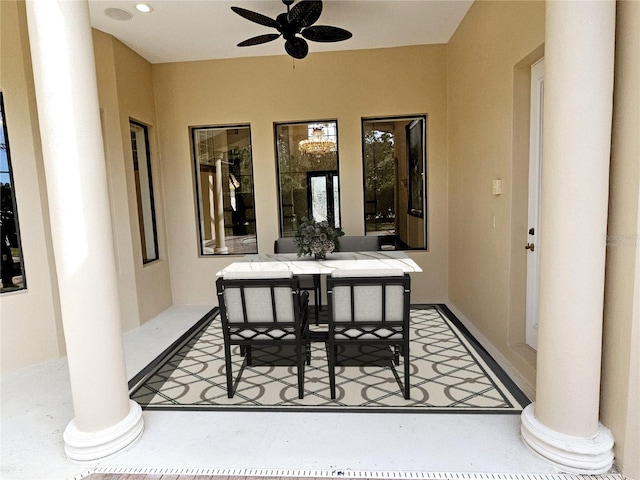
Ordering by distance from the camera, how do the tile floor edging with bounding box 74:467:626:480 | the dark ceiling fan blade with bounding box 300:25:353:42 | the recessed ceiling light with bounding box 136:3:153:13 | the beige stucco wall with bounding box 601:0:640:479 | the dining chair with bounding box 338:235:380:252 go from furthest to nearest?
the dining chair with bounding box 338:235:380:252 < the recessed ceiling light with bounding box 136:3:153:13 < the dark ceiling fan blade with bounding box 300:25:353:42 < the tile floor edging with bounding box 74:467:626:480 < the beige stucco wall with bounding box 601:0:640:479

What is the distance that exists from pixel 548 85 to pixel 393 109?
2978 millimetres

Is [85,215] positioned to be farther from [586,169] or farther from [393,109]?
[393,109]

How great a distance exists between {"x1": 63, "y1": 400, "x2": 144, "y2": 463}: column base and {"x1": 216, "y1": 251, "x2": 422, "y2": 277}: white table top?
1.20 m

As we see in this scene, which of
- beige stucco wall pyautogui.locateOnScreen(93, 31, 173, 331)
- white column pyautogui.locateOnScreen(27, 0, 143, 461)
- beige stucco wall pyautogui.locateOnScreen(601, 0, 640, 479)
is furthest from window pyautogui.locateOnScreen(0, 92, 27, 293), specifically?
beige stucco wall pyautogui.locateOnScreen(601, 0, 640, 479)

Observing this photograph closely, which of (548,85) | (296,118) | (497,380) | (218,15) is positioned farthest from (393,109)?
(497,380)

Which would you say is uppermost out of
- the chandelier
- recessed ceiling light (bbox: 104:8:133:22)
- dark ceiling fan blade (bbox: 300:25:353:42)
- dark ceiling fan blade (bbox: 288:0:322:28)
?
recessed ceiling light (bbox: 104:8:133:22)

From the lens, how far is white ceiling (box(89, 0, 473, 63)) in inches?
138

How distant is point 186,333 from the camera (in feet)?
13.0

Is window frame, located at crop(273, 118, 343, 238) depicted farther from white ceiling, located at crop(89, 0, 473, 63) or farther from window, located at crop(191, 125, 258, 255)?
white ceiling, located at crop(89, 0, 473, 63)

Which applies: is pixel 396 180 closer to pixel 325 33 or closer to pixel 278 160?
pixel 278 160

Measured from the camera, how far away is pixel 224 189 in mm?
5078

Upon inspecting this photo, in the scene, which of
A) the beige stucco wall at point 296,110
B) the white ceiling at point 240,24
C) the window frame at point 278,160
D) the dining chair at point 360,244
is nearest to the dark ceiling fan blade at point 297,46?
the white ceiling at point 240,24

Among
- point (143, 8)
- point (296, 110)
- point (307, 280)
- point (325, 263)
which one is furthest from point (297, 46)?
point (307, 280)

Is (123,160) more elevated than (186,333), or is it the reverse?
(123,160)
